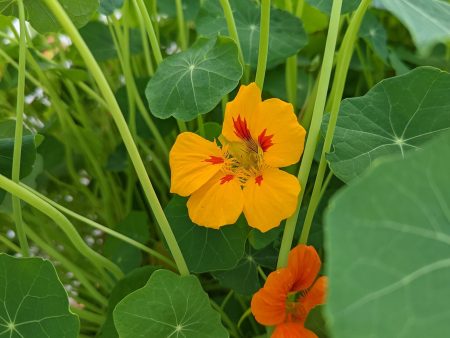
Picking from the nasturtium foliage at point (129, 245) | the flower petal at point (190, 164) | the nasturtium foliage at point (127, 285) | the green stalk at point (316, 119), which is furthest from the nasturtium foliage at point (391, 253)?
the nasturtium foliage at point (129, 245)

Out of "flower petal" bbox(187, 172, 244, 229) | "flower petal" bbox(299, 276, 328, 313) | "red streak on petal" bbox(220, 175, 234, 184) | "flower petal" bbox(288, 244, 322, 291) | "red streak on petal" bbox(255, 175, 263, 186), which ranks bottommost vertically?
"flower petal" bbox(299, 276, 328, 313)

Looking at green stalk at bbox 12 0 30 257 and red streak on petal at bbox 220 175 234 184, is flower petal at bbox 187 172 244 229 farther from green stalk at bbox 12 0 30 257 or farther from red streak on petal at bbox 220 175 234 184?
green stalk at bbox 12 0 30 257

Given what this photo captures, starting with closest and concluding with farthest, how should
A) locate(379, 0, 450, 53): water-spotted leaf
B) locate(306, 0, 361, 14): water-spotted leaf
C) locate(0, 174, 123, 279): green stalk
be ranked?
locate(379, 0, 450, 53): water-spotted leaf < locate(0, 174, 123, 279): green stalk < locate(306, 0, 361, 14): water-spotted leaf

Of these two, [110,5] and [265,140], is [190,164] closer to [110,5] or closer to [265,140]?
[265,140]

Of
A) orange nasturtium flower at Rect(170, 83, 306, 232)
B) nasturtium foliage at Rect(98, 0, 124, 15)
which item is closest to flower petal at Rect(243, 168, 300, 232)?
orange nasturtium flower at Rect(170, 83, 306, 232)

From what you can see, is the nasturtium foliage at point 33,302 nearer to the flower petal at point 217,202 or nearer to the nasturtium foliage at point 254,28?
the flower petal at point 217,202

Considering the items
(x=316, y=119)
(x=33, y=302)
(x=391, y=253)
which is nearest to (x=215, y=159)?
(x=316, y=119)

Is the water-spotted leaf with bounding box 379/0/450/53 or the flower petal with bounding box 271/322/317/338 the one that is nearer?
the water-spotted leaf with bounding box 379/0/450/53

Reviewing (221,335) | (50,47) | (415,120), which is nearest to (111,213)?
(50,47)
